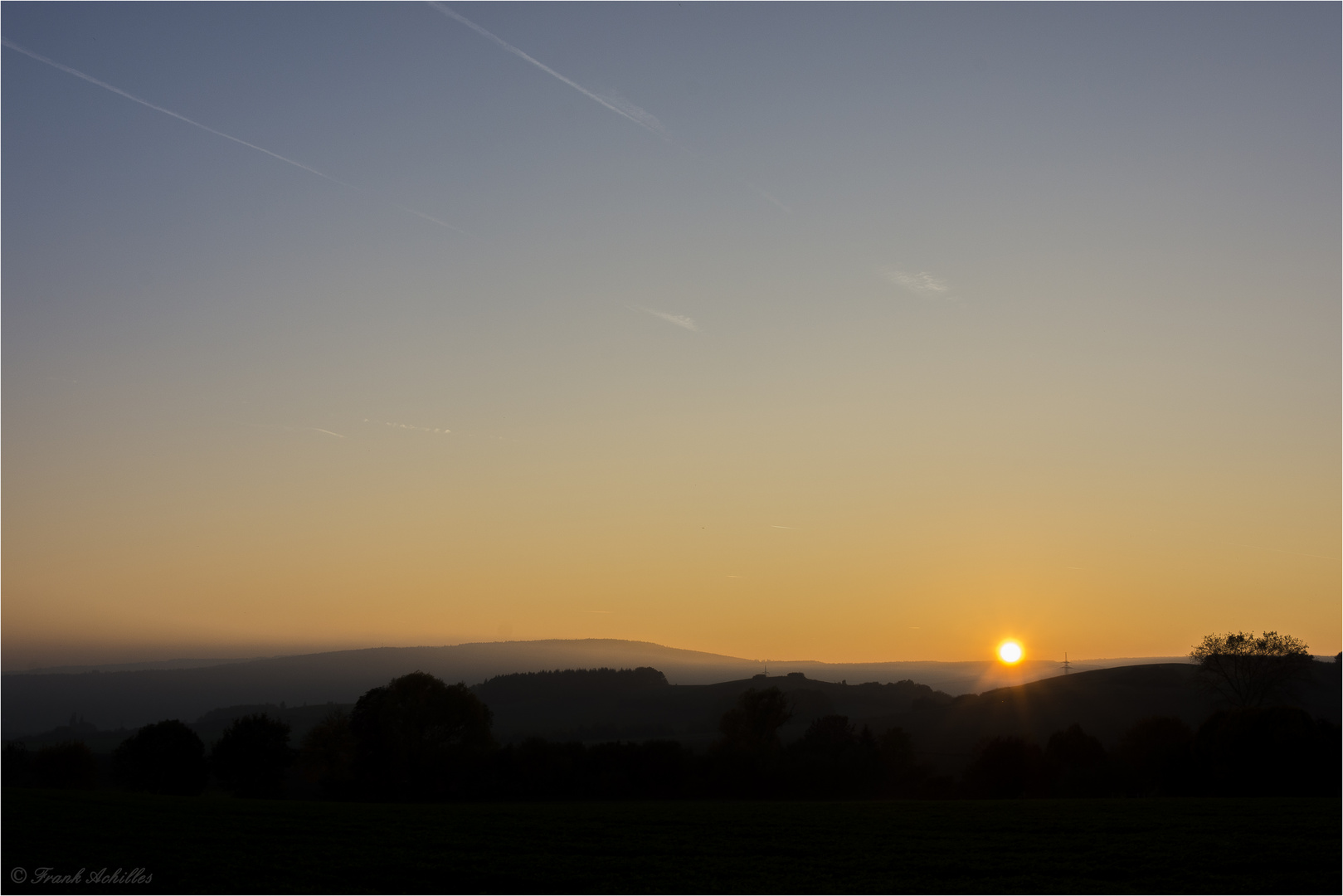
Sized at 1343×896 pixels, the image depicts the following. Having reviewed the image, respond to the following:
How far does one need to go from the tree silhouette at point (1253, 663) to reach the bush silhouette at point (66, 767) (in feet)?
424

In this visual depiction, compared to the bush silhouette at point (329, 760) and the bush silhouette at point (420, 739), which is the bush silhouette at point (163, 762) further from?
the bush silhouette at point (420, 739)

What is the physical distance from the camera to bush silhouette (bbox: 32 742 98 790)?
9900 centimetres

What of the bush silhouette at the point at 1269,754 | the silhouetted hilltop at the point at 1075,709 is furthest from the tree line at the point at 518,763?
the silhouetted hilltop at the point at 1075,709

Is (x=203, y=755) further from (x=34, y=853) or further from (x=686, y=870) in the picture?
(x=686, y=870)

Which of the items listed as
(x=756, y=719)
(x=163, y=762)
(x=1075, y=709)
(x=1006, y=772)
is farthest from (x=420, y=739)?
(x=1075, y=709)

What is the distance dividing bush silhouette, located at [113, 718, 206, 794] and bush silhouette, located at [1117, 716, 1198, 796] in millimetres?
97801

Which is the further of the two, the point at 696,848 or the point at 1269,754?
the point at 1269,754

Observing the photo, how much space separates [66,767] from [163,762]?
1167cm

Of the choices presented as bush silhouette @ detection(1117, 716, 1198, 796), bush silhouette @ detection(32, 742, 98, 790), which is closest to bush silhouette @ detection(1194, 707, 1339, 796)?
bush silhouette @ detection(1117, 716, 1198, 796)

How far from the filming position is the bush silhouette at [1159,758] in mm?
75000

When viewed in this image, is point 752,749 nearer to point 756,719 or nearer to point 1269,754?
point 756,719

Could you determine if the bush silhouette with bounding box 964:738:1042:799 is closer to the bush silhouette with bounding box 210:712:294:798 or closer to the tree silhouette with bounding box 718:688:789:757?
the tree silhouette with bounding box 718:688:789:757

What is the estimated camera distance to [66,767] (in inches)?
3937

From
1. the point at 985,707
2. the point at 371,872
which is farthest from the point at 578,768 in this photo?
the point at 985,707
